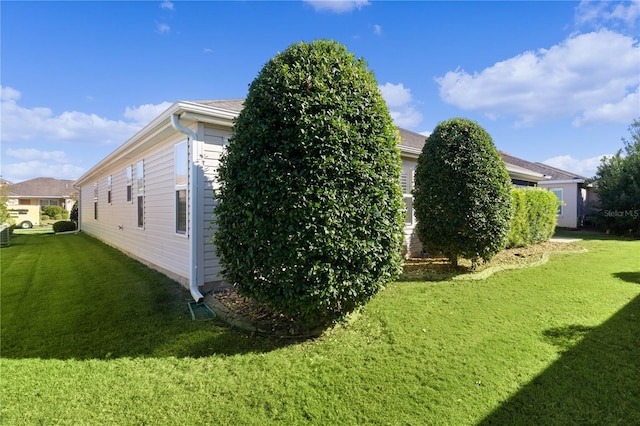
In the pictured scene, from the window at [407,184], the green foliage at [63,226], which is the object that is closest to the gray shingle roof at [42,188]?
the green foliage at [63,226]

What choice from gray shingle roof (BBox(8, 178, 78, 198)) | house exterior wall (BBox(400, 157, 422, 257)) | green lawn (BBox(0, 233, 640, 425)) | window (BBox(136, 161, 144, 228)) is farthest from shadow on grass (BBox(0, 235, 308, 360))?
gray shingle roof (BBox(8, 178, 78, 198))

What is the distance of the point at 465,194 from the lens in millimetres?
6660

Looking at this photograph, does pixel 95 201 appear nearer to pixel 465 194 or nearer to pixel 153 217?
pixel 153 217

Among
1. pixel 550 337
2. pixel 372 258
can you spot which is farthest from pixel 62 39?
pixel 550 337

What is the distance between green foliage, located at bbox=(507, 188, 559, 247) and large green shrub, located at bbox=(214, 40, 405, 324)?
24.4 ft

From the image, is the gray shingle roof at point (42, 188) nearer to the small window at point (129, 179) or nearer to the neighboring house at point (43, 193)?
the neighboring house at point (43, 193)

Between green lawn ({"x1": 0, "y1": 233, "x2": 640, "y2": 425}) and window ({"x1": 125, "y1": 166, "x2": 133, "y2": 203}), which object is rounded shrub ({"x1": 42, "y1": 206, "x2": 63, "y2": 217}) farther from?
green lawn ({"x1": 0, "y1": 233, "x2": 640, "y2": 425})

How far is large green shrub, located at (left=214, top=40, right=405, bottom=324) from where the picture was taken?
3525 millimetres

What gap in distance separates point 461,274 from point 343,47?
17.7 ft

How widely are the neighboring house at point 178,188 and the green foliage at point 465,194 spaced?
1151 millimetres

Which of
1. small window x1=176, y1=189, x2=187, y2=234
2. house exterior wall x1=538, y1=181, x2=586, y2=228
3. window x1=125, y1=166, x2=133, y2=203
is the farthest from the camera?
house exterior wall x1=538, y1=181, x2=586, y2=228

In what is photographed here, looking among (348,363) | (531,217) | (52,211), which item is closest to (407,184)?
(531,217)

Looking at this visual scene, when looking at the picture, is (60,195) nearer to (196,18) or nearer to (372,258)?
(196,18)

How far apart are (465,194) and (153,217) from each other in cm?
734
